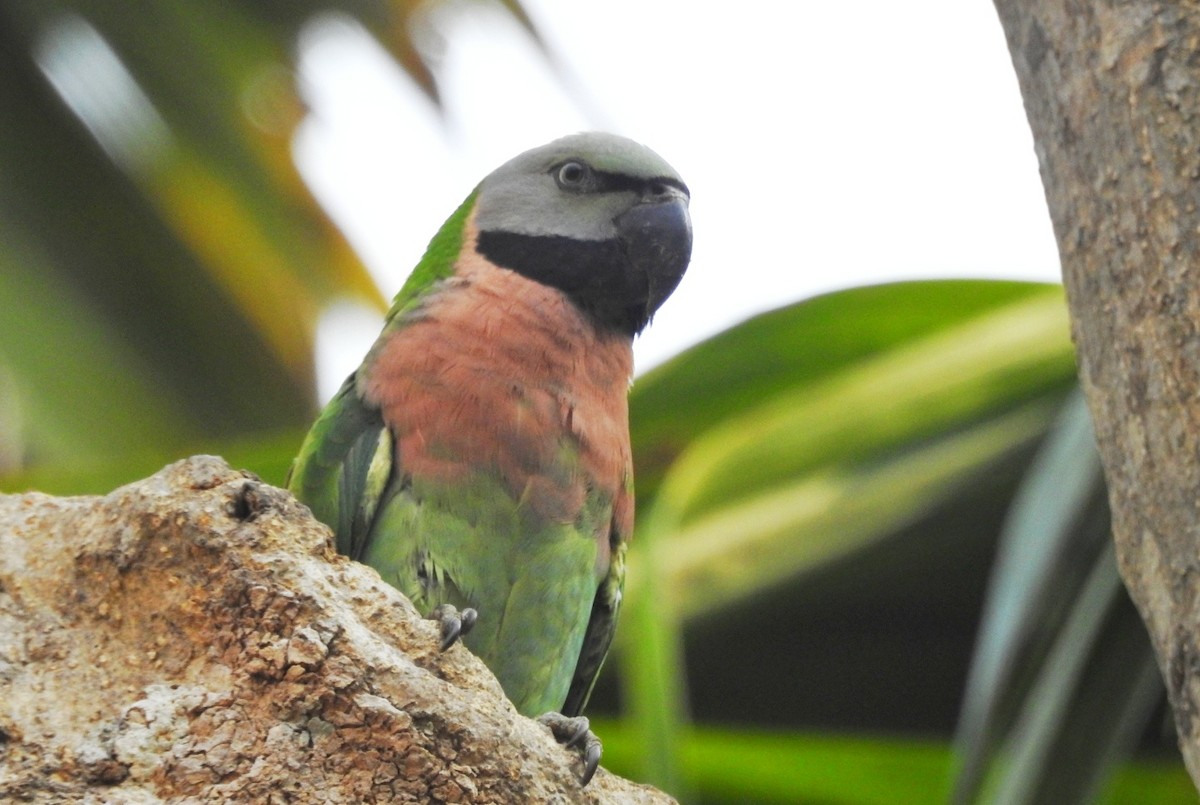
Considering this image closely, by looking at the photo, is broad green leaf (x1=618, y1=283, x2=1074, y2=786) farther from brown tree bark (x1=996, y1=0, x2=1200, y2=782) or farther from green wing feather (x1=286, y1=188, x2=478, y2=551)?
brown tree bark (x1=996, y1=0, x2=1200, y2=782)

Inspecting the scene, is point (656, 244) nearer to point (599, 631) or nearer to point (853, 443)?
point (599, 631)

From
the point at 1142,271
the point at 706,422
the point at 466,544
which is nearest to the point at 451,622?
the point at 466,544

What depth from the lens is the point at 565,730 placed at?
2.48 meters

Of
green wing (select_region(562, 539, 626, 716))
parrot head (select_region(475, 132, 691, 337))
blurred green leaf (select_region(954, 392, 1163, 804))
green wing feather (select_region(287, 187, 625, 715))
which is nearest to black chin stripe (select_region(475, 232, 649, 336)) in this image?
parrot head (select_region(475, 132, 691, 337))

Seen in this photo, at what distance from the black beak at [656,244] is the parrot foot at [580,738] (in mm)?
1334

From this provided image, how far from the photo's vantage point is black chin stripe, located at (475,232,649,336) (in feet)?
11.3

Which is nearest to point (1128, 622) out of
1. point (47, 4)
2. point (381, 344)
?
point (381, 344)

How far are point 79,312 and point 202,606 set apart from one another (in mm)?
3916

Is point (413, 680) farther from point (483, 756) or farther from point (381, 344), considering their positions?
point (381, 344)

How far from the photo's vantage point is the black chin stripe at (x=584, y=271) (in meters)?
3.44

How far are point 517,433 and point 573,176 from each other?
897mm

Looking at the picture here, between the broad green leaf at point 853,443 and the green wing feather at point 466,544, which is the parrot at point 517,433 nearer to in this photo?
the green wing feather at point 466,544

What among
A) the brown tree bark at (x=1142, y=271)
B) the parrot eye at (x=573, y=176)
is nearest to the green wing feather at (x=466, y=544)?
the parrot eye at (x=573, y=176)

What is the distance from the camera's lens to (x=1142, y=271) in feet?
6.97
